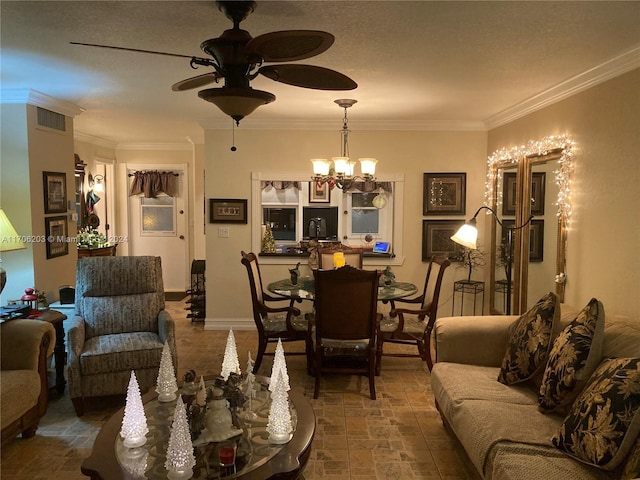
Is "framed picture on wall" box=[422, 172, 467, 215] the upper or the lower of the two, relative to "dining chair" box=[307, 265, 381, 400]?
upper

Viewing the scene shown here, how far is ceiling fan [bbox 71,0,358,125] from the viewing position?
173cm

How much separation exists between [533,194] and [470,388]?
2106 mm

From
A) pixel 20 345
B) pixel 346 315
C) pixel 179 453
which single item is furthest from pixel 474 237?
pixel 20 345

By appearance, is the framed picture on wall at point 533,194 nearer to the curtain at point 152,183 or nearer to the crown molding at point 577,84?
the crown molding at point 577,84

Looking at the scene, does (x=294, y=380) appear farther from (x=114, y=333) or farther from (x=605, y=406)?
(x=605, y=406)

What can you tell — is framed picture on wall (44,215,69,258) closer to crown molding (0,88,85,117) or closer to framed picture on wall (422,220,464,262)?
crown molding (0,88,85,117)

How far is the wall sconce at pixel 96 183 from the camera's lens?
7.18 meters

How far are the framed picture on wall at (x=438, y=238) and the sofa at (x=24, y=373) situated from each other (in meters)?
3.89

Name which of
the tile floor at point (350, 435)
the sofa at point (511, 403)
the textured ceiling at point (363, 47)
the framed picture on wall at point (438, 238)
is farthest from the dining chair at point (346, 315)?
the framed picture on wall at point (438, 238)

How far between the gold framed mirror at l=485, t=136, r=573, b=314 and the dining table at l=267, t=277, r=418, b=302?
1001 millimetres

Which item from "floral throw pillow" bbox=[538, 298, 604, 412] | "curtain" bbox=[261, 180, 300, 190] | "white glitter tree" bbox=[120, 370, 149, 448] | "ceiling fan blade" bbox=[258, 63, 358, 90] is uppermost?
"ceiling fan blade" bbox=[258, 63, 358, 90]

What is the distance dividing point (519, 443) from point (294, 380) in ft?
7.58

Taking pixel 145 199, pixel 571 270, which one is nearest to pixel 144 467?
pixel 571 270

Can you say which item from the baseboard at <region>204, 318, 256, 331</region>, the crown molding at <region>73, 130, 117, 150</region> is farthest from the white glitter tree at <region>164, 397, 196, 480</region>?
the crown molding at <region>73, 130, 117, 150</region>
